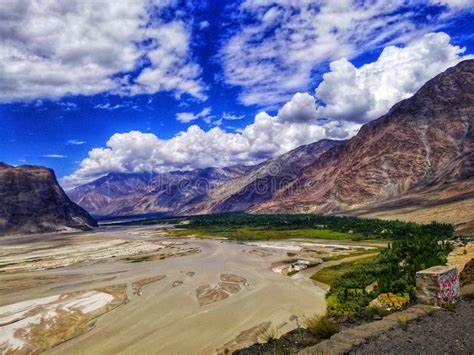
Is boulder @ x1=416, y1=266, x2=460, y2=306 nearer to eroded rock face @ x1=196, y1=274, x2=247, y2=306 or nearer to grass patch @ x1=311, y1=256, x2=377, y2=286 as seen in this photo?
eroded rock face @ x1=196, y1=274, x2=247, y2=306

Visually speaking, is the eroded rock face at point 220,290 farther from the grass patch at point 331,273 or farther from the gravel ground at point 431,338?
the gravel ground at point 431,338

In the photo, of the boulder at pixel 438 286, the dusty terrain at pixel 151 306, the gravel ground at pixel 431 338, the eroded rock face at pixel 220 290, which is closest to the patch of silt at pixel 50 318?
the dusty terrain at pixel 151 306

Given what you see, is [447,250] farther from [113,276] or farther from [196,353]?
[113,276]

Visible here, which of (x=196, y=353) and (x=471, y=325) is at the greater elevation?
(x=471, y=325)

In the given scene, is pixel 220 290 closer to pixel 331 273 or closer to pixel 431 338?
pixel 331 273

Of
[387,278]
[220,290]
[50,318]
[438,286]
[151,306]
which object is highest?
[438,286]

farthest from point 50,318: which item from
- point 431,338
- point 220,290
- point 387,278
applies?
point 431,338

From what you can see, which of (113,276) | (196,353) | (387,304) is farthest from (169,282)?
(387,304)
